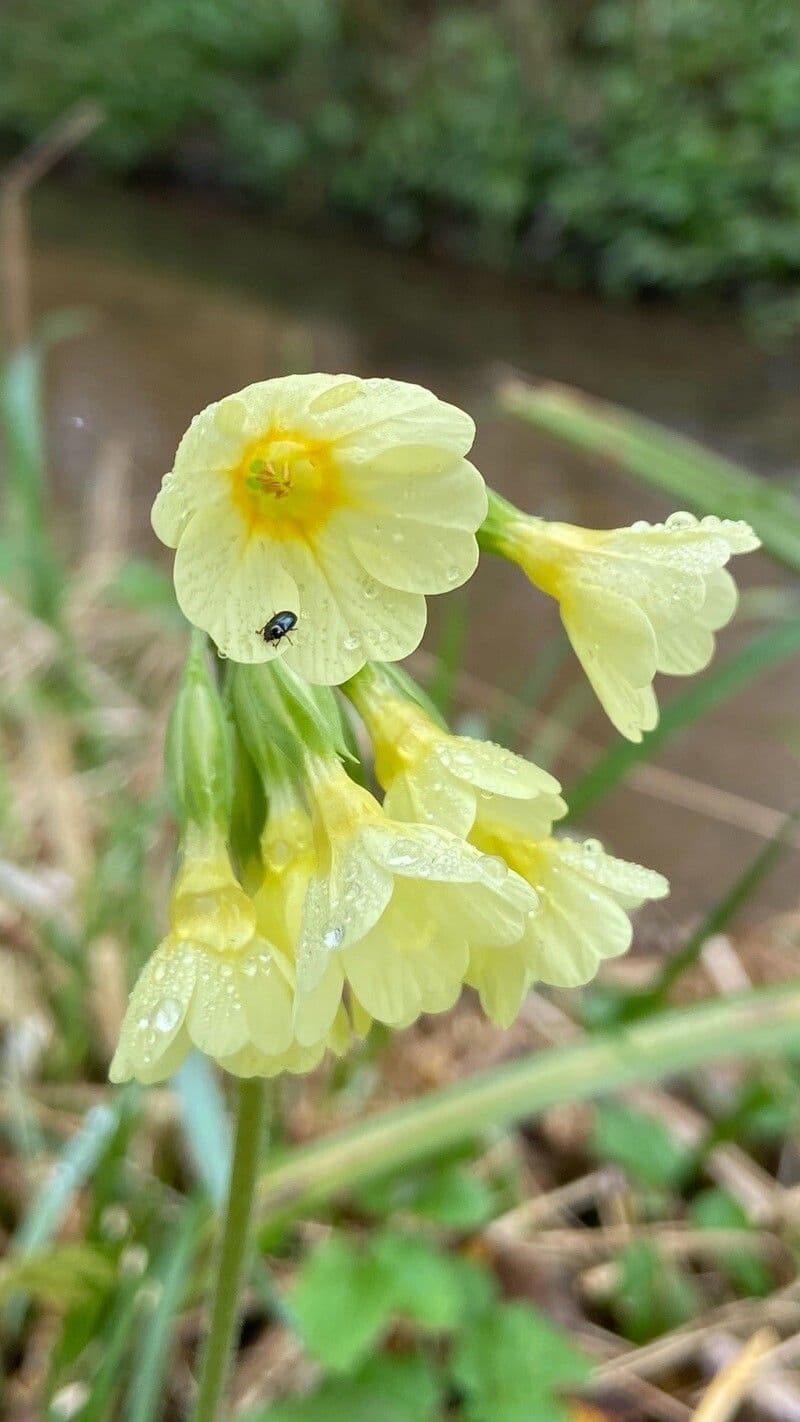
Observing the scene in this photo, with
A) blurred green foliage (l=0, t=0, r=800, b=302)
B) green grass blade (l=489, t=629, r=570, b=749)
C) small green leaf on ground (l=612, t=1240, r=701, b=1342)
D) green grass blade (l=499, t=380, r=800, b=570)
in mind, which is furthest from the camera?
blurred green foliage (l=0, t=0, r=800, b=302)

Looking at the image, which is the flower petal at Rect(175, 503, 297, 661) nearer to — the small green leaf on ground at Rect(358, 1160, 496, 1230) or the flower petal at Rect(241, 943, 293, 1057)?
the flower petal at Rect(241, 943, 293, 1057)

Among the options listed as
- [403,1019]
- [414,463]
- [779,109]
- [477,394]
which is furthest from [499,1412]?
[779,109]

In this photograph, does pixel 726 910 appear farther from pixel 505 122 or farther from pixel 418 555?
pixel 505 122

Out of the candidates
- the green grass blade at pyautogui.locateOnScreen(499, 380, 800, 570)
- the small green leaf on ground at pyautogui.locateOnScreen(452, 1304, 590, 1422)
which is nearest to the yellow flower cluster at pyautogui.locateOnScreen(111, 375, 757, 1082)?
the small green leaf on ground at pyautogui.locateOnScreen(452, 1304, 590, 1422)

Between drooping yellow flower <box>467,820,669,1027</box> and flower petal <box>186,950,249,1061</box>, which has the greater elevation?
drooping yellow flower <box>467,820,669,1027</box>

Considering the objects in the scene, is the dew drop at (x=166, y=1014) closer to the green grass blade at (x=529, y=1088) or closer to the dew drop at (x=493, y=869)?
the dew drop at (x=493, y=869)

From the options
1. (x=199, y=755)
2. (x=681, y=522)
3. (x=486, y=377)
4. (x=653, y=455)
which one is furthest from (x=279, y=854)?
(x=486, y=377)
